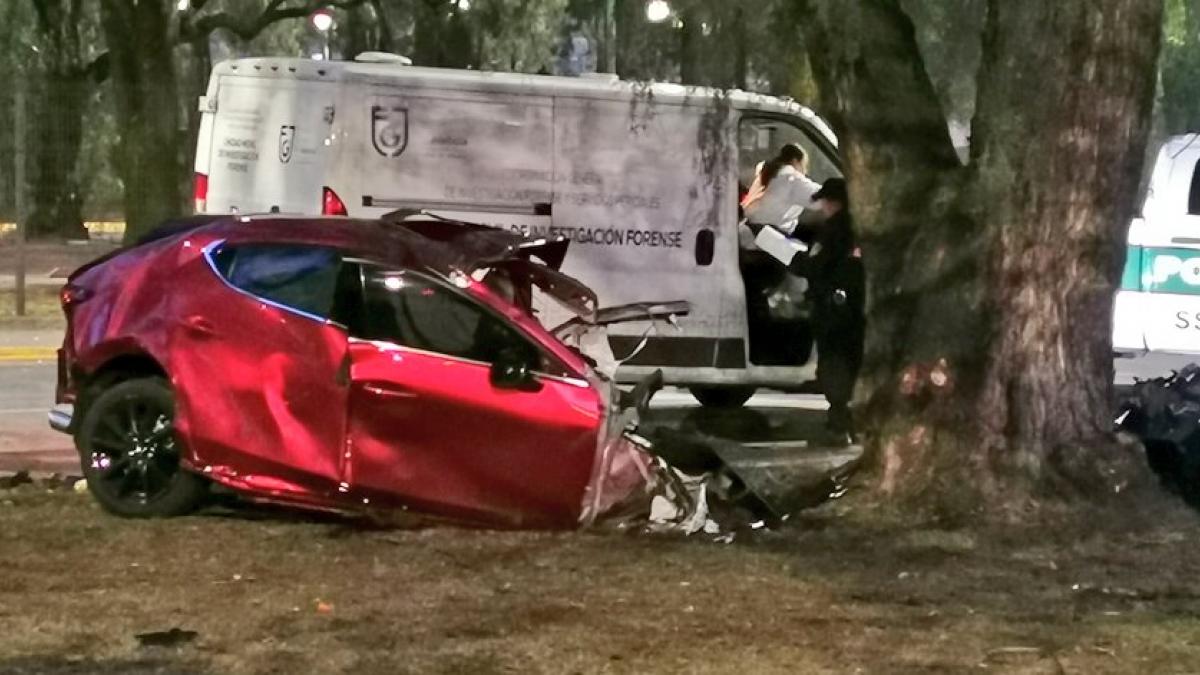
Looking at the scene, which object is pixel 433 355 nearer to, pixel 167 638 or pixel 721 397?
pixel 167 638

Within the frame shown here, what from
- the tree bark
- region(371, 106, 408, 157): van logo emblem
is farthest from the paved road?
the tree bark

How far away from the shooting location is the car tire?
904cm

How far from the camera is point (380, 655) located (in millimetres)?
6730

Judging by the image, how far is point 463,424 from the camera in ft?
28.4

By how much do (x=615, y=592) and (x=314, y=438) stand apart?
1689 millimetres

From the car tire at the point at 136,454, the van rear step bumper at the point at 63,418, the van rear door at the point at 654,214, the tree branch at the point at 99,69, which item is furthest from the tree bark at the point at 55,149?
the car tire at the point at 136,454

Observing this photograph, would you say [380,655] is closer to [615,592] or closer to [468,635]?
[468,635]

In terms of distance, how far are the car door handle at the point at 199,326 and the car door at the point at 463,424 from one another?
68 cm

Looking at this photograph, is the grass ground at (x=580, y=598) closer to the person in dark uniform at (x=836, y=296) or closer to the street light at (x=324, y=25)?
the person in dark uniform at (x=836, y=296)

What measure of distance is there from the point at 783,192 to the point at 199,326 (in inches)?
190

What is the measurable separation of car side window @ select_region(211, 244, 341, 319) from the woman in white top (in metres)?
4.27

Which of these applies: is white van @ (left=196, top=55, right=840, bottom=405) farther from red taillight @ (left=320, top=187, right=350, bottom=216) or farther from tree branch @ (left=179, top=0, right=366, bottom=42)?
tree branch @ (left=179, top=0, right=366, bottom=42)

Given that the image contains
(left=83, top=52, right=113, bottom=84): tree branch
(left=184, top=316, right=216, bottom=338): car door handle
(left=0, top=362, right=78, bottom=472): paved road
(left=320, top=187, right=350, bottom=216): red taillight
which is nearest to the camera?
(left=184, top=316, right=216, bottom=338): car door handle

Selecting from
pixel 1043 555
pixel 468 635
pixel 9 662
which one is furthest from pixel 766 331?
pixel 9 662
